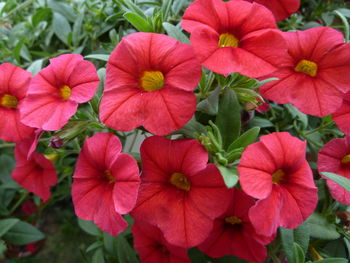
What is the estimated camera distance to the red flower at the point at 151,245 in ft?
2.44

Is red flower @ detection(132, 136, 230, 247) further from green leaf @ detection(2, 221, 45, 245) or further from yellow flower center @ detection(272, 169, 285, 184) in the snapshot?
green leaf @ detection(2, 221, 45, 245)

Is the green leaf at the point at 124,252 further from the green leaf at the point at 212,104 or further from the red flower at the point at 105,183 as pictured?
the green leaf at the point at 212,104

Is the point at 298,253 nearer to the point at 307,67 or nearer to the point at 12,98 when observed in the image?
the point at 307,67

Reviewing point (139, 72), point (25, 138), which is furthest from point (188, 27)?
point (25, 138)

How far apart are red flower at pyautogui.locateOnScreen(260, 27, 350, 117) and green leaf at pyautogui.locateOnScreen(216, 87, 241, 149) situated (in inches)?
2.5

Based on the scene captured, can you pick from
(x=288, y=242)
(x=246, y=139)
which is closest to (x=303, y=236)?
(x=288, y=242)

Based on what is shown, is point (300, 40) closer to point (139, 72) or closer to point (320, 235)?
point (139, 72)

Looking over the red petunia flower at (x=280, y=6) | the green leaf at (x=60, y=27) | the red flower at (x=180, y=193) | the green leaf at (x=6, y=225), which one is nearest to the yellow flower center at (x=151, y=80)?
the red flower at (x=180, y=193)

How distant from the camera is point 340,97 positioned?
24.2 inches

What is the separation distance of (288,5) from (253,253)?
1.84 feet

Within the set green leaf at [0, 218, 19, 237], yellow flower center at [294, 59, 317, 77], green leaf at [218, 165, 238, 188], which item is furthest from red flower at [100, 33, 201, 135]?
green leaf at [0, 218, 19, 237]

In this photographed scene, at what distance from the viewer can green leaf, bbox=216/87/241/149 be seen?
67 cm

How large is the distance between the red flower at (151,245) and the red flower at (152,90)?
0.28 meters

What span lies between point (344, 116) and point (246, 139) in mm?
194
